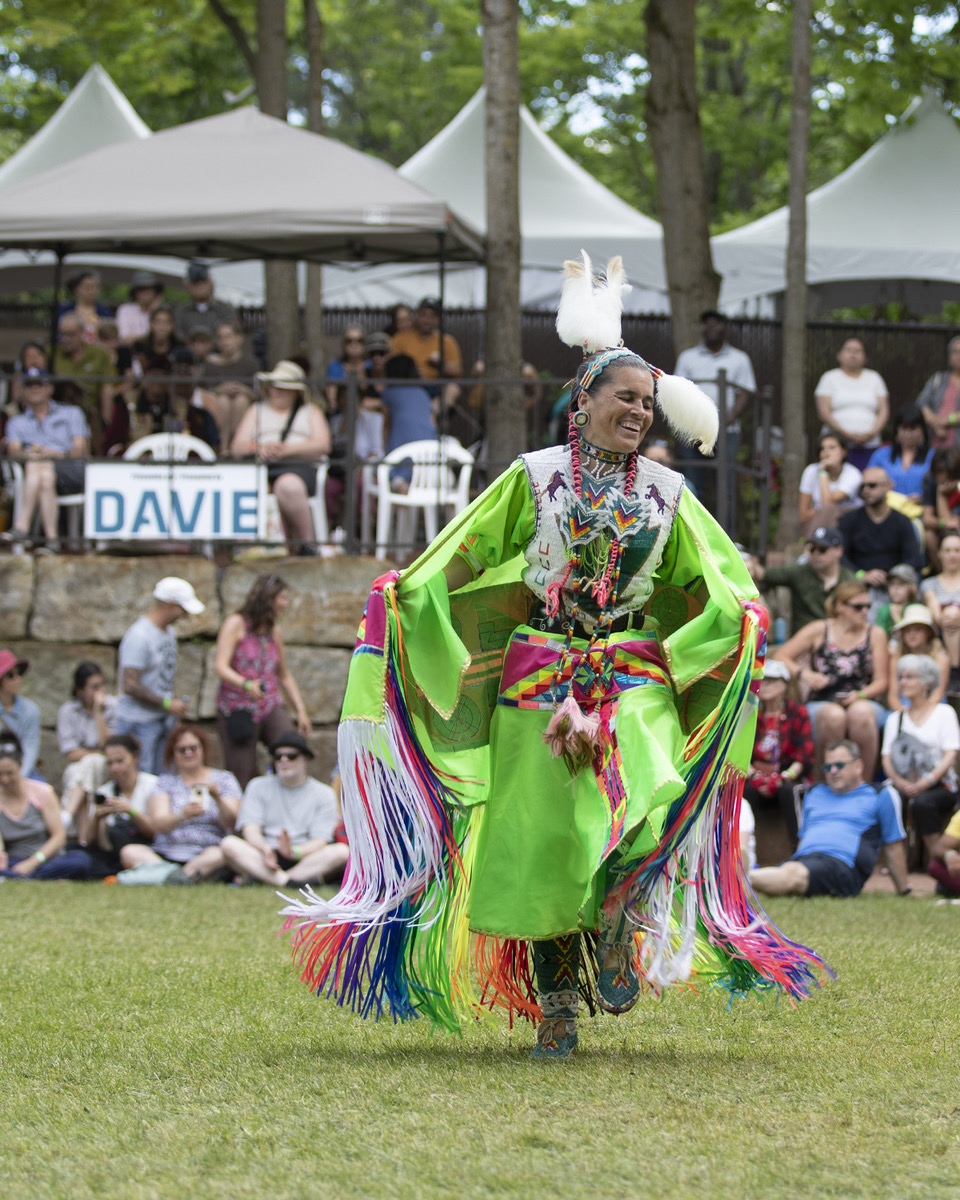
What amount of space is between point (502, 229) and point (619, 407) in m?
8.29

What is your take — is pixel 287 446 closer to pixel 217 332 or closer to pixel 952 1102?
pixel 217 332

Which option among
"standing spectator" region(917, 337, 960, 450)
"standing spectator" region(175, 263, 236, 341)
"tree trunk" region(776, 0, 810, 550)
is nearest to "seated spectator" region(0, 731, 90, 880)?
"standing spectator" region(175, 263, 236, 341)

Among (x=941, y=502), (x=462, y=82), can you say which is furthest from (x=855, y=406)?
(x=462, y=82)

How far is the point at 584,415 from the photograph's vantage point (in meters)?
4.91

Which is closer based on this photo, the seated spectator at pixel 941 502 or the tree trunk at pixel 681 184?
the seated spectator at pixel 941 502

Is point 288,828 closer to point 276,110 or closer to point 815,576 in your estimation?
point 815,576

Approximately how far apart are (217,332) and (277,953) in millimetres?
7412

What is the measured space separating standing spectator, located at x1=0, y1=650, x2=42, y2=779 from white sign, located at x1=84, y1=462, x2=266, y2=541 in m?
1.16

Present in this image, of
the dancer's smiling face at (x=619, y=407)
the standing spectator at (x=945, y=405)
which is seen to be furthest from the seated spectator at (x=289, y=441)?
the dancer's smiling face at (x=619, y=407)

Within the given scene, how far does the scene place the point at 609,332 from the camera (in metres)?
4.91

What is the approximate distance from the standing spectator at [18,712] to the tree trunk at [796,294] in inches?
242

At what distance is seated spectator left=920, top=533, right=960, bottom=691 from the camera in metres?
10.8

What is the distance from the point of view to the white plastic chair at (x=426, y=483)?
11672 millimetres

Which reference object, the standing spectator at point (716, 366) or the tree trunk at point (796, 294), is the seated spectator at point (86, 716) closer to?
the standing spectator at point (716, 366)
